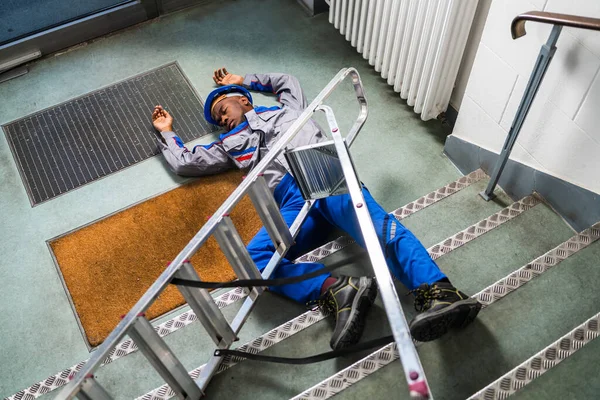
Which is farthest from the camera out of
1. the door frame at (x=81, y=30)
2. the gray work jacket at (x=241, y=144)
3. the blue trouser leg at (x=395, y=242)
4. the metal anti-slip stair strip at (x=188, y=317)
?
the door frame at (x=81, y=30)

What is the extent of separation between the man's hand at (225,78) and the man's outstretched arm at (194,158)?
538mm

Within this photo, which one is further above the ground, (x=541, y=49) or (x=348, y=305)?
(x=541, y=49)

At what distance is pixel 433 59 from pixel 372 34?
21.0 inches

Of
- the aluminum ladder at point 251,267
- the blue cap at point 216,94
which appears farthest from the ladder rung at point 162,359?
the blue cap at point 216,94

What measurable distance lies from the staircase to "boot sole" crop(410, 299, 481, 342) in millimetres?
101

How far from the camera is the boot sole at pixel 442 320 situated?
1575mm

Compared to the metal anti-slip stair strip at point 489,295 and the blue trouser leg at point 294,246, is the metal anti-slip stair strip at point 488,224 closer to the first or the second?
the metal anti-slip stair strip at point 489,295

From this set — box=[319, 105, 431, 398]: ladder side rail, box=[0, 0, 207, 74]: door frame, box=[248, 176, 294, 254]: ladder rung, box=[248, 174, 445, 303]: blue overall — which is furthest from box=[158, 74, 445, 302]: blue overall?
box=[0, 0, 207, 74]: door frame

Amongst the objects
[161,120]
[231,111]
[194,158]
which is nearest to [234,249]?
[194,158]

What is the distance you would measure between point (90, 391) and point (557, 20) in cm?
168

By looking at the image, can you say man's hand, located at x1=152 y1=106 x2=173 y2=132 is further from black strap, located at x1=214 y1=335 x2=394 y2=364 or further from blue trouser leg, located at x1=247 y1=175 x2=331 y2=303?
black strap, located at x1=214 y1=335 x2=394 y2=364

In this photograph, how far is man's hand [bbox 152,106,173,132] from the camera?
113 inches

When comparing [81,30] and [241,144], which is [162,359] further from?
[81,30]

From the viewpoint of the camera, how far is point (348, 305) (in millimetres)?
1824
